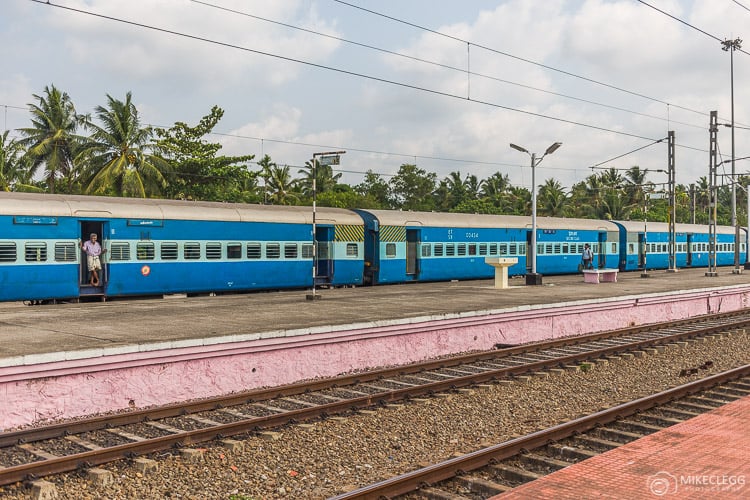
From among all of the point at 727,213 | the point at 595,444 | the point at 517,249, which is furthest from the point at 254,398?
the point at 727,213

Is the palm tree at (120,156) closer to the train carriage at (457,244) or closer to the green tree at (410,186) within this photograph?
the train carriage at (457,244)

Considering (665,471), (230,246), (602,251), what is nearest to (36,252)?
(230,246)

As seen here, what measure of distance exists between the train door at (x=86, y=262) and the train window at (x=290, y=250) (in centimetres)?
675

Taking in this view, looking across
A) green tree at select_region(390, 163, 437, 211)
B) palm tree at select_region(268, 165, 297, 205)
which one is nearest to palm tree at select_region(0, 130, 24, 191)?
palm tree at select_region(268, 165, 297, 205)

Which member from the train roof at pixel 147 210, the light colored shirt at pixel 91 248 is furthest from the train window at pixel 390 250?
the light colored shirt at pixel 91 248

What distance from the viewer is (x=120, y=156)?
4316cm

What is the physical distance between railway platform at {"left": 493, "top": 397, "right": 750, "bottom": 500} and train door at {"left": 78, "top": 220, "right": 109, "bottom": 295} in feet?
55.2

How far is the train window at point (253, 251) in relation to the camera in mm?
25089

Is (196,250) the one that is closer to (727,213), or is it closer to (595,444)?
(595,444)

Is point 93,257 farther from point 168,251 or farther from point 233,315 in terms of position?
point 233,315

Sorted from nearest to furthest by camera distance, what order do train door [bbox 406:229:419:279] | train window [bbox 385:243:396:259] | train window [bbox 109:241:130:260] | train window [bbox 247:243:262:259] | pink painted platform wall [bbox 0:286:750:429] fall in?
pink painted platform wall [bbox 0:286:750:429], train window [bbox 109:241:130:260], train window [bbox 247:243:262:259], train window [bbox 385:243:396:259], train door [bbox 406:229:419:279]

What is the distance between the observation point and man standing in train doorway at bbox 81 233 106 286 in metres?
20.8

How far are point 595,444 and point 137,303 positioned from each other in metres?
15.0

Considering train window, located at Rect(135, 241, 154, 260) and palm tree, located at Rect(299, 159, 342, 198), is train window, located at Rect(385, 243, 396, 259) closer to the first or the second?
train window, located at Rect(135, 241, 154, 260)
